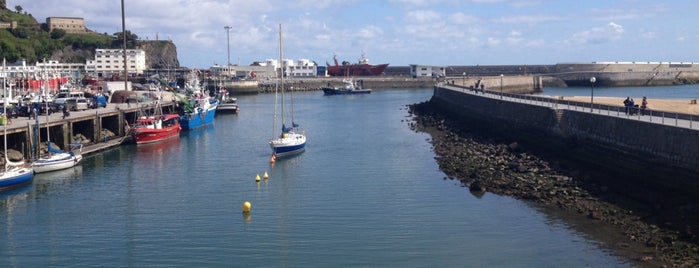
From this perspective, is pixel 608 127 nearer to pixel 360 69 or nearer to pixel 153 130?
pixel 153 130

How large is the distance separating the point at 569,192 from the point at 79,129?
31183 millimetres

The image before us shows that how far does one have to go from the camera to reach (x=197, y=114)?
55.7 metres

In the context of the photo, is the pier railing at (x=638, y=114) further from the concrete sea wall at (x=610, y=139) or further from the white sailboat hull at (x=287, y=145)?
the white sailboat hull at (x=287, y=145)

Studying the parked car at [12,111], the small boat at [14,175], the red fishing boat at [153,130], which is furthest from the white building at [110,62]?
the small boat at [14,175]

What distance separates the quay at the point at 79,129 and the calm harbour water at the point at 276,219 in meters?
2.74

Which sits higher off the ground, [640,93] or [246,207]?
[640,93]

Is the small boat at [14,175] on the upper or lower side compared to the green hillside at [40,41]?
lower

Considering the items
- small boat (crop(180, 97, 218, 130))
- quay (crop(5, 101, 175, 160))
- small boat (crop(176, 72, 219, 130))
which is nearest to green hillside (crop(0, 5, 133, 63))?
small boat (crop(176, 72, 219, 130))

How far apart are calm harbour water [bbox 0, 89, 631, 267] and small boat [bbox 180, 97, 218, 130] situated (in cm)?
1529

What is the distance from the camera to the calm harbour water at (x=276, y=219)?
1969 centimetres

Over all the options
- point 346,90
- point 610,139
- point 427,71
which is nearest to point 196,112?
point 610,139

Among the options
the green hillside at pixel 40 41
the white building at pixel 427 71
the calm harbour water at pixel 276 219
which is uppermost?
the green hillside at pixel 40 41

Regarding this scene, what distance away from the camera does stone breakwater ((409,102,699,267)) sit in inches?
734

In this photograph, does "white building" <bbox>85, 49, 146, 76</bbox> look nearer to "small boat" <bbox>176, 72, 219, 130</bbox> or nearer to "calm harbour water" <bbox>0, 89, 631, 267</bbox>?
"small boat" <bbox>176, 72, 219, 130</bbox>
